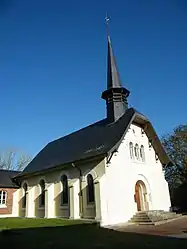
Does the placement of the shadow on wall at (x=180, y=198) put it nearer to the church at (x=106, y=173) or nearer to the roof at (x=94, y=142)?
the church at (x=106, y=173)

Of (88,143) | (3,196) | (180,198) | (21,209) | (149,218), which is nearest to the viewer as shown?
(149,218)

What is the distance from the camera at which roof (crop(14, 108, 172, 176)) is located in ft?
62.8

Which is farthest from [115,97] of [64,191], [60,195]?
[60,195]

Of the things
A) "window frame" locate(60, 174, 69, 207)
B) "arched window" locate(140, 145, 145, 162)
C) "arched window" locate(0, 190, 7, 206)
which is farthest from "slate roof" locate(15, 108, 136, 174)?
"arched window" locate(0, 190, 7, 206)

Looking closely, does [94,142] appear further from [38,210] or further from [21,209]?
[21,209]

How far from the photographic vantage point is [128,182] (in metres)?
19.3

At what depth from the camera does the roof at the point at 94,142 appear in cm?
1914

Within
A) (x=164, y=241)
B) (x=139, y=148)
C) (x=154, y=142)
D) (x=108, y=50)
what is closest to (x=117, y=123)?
(x=139, y=148)

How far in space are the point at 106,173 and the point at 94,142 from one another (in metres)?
3.96

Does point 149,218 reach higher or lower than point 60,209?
lower

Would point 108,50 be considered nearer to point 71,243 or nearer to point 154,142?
point 154,142

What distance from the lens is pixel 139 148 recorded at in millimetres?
22062

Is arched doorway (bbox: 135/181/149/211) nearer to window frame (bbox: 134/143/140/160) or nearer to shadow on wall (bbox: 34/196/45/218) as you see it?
window frame (bbox: 134/143/140/160)

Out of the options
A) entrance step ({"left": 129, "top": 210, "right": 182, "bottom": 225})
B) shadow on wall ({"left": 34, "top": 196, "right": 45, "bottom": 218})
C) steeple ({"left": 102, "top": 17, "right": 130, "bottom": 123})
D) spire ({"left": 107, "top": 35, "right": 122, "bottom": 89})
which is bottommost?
entrance step ({"left": 129, "top": 210, "right": 182, "bottom": 225})
